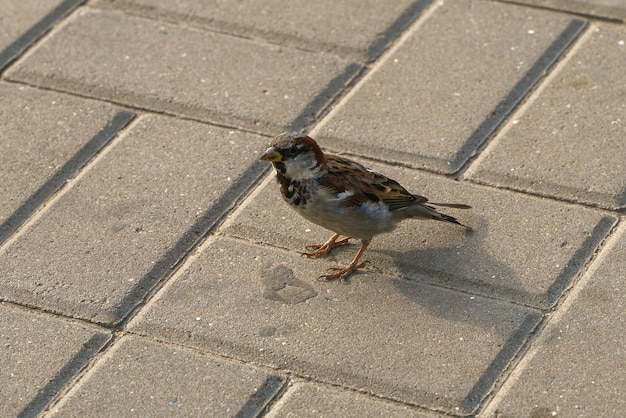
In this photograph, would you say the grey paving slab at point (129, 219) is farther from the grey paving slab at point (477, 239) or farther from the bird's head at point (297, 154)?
the bird's head at point (297, 154)

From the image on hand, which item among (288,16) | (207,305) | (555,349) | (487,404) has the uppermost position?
(288,16)

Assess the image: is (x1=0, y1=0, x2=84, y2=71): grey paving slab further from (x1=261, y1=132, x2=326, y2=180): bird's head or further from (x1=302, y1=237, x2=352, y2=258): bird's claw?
(x1=302, y1=237, x2=352, y2=258): bird's claw

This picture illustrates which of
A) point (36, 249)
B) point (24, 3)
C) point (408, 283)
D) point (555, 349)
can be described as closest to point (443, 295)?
point (408, 283)

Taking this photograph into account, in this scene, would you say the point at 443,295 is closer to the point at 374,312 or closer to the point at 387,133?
the point at 374,312

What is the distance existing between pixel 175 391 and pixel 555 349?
146 centimetres

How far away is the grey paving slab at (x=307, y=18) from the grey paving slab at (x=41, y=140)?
1.00 meters

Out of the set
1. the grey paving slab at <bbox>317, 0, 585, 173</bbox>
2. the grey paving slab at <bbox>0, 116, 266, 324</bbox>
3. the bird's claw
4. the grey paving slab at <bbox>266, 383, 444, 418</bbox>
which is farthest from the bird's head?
the grey paving slab at <bbox>266, 383, 444, 418</bbox>

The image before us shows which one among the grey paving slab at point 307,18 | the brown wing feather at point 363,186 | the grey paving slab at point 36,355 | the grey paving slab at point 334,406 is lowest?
the grey paving slab at point 334,406

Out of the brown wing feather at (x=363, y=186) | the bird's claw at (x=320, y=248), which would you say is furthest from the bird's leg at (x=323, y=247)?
A: the brown wing feather at (x=363, y=186)

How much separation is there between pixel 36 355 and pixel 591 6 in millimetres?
3882

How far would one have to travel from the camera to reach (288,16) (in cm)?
657

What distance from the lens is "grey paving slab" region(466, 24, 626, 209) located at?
5211 millimetres

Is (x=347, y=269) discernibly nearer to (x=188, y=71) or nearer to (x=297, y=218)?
(x=297, y=218)

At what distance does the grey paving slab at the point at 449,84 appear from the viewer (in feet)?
18.1
